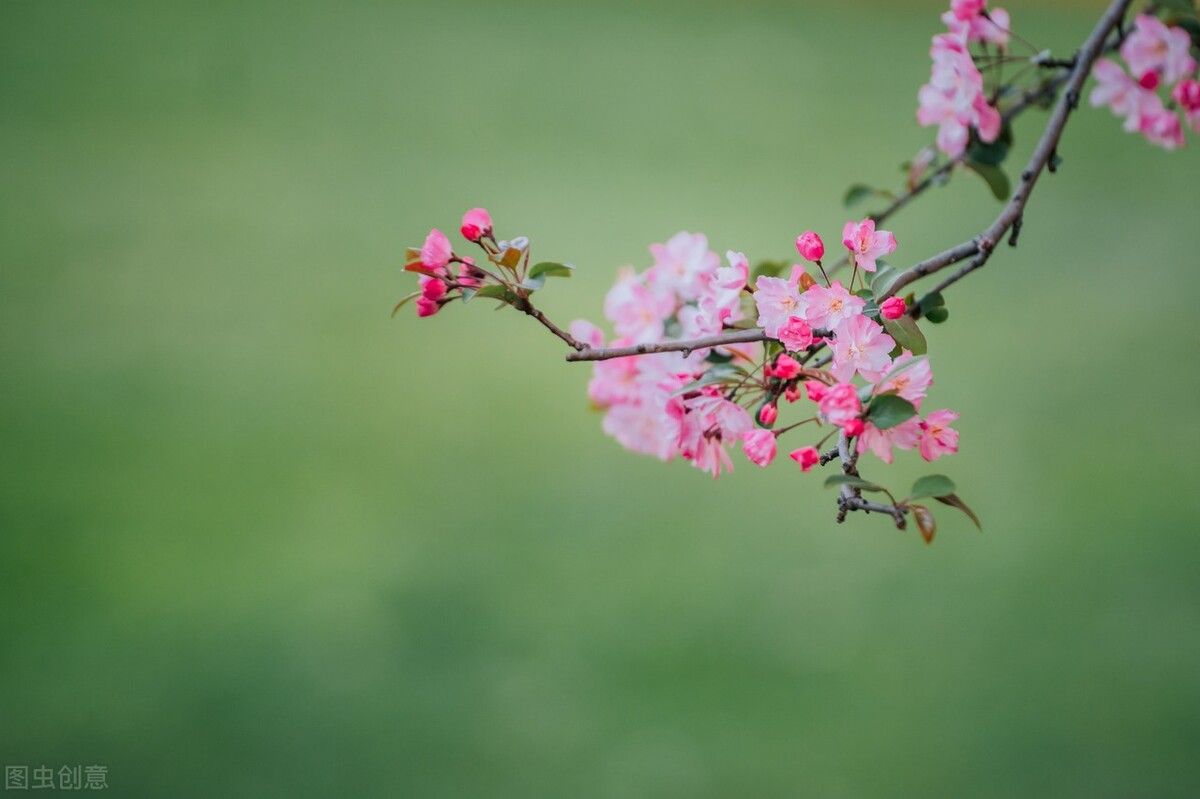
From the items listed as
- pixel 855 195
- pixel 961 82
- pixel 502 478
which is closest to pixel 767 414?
pixel 961 82

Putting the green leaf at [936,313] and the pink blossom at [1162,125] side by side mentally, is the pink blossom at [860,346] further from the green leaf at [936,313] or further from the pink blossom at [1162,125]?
the pink blossom at [1162,125]

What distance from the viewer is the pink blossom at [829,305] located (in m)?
0.64

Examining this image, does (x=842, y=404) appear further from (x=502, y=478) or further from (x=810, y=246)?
(x=502, y=478)

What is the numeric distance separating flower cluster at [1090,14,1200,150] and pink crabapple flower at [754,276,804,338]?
0.45 m

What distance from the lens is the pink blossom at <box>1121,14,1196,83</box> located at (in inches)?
35.9

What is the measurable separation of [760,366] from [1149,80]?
1.57 ft

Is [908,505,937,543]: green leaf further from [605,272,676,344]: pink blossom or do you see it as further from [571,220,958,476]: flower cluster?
[605,272,676,344]: pink blossom

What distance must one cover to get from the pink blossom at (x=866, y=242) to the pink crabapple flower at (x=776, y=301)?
0.14ft

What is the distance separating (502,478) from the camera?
6.91ft

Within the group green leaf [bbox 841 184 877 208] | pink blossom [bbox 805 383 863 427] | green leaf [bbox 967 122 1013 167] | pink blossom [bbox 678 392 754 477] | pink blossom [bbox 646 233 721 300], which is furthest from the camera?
green leaf [bbox 841 184 877 208]

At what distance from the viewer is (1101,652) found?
5.49 ft

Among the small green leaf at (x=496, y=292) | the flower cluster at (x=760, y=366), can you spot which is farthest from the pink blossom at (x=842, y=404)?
the small green leaf at (x=496, y=292)

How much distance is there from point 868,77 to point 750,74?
1.43 ft

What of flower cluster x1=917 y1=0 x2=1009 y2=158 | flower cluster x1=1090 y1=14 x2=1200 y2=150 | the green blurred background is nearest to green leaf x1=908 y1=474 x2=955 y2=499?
flower cluster x1=917 y1=0 x2=1009 y2=158
